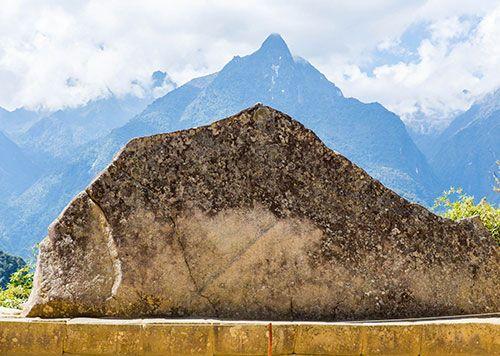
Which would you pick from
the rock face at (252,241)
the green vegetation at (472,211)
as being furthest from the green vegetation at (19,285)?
the rock face at (252,241)

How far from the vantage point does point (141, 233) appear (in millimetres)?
5797

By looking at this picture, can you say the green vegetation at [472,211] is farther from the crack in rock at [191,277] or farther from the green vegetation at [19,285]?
the green vegetation at [19,285]

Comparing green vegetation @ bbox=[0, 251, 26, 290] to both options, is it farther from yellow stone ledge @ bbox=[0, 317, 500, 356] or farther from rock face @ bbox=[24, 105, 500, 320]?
yellow stone ledge @ bbox=[0, 317, 500, 356]

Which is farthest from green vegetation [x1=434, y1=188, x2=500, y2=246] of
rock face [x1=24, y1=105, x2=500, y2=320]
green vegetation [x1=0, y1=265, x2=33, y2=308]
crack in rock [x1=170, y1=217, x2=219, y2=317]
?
green vegetation [x1=0, y1=265, x2=33, y2=308]

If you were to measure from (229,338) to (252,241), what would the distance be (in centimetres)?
100

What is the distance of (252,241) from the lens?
5.96 m

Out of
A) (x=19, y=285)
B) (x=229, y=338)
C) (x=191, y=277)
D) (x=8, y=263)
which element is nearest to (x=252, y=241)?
(x=191, y=277)

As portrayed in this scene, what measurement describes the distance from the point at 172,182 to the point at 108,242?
2.34ft

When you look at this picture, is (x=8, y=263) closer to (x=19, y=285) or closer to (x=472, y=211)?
(x=19, y=285)

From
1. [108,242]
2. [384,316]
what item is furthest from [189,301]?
[384,316]

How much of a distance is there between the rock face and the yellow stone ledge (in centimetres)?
47

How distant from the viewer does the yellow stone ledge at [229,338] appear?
5.07 metres

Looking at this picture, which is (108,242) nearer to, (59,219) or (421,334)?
(59,219)

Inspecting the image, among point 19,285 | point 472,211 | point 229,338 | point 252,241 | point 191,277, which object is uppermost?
point 472,211
